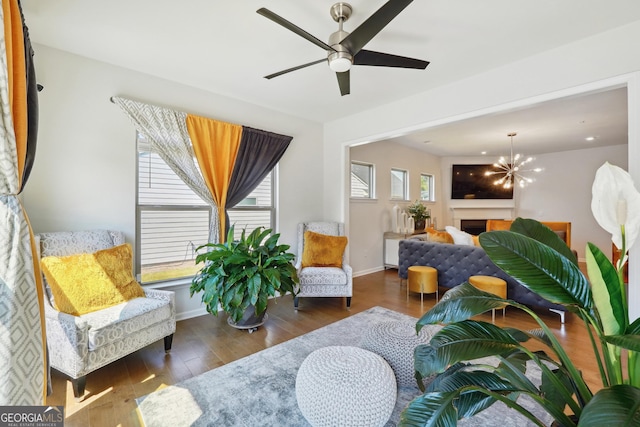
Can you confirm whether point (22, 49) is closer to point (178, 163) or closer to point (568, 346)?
point (178, 163)

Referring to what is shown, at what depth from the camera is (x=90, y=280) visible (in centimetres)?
211

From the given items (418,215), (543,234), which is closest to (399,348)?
(543,234)

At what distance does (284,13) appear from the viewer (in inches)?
80.9

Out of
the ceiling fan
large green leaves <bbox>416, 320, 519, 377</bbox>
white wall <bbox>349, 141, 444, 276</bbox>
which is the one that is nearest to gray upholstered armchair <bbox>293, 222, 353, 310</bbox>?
white wall <bbox>349, 141, 444, 276</bbox>

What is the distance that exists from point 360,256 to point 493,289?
2399 mm

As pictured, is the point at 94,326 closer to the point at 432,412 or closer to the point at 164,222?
the point at 164,222

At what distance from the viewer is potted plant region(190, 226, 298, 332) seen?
8.61 feet

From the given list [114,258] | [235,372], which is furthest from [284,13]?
[235,372]

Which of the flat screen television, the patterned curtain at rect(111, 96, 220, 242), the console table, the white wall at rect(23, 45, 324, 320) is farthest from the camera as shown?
the flat screen television

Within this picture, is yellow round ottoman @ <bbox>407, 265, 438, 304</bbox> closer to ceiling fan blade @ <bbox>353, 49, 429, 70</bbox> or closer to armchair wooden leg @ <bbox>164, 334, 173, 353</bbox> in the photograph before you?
ceiling fan blade @ <bbox>353, 49, 429, 70</bbox>

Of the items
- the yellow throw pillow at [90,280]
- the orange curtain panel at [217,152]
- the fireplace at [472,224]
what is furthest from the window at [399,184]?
the yellow throw pillow at [90,280]

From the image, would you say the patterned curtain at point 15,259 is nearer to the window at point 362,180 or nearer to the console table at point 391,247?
the window at point 362,180

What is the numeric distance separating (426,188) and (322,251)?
14.7ft

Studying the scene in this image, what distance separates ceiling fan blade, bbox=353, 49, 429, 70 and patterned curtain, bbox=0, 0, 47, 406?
1.87 m
